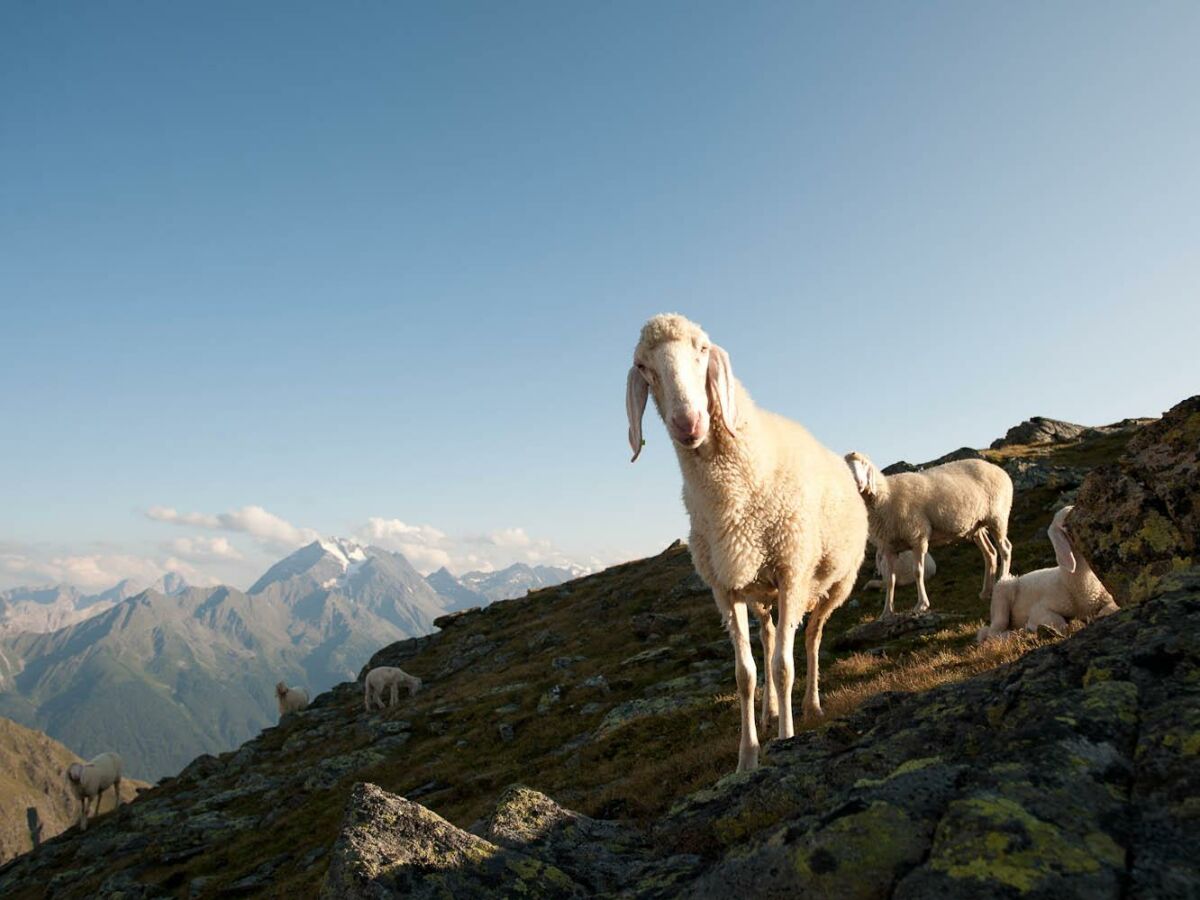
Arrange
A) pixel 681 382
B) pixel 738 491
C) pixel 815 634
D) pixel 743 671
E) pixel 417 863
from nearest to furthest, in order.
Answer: pixel 417 863 < pixel 681 382 < pixel 743 671 < pixel 738 491 < pixel 815 634

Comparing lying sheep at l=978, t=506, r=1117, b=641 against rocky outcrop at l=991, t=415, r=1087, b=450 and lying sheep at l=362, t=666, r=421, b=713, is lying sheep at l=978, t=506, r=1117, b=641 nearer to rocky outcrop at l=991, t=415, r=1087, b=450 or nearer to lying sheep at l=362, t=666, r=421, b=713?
lying sheep at l=362, t=666, r=421, b=713

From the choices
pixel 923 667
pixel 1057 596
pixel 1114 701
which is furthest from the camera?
pixel 1057 596

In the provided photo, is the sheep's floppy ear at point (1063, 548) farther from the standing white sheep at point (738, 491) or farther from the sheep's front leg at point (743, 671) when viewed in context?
the sheep's front leg at point (743, 671)

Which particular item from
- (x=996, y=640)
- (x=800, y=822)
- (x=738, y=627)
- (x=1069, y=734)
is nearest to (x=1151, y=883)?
(x=1069, y=734)

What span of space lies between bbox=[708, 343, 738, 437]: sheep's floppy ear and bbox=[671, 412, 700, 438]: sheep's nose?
795 millimetres

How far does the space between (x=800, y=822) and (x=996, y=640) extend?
1093 centimetres

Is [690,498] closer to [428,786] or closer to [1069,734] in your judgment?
[1069,734]

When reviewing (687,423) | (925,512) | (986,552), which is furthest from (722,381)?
(986,552)

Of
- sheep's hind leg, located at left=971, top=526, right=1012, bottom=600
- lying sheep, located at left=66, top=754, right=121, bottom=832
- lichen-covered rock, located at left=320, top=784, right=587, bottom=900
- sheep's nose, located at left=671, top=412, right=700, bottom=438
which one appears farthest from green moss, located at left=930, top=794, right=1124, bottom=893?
lying sheep, located at left=66, top=754, right=121, bottom=832

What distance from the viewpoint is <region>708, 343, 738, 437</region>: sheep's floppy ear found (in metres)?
8.36

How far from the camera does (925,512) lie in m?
21.5

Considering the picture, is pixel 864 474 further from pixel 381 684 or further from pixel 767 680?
pixel 381 684

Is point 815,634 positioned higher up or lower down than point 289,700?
higher up

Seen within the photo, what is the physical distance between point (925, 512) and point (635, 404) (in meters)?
16.5
